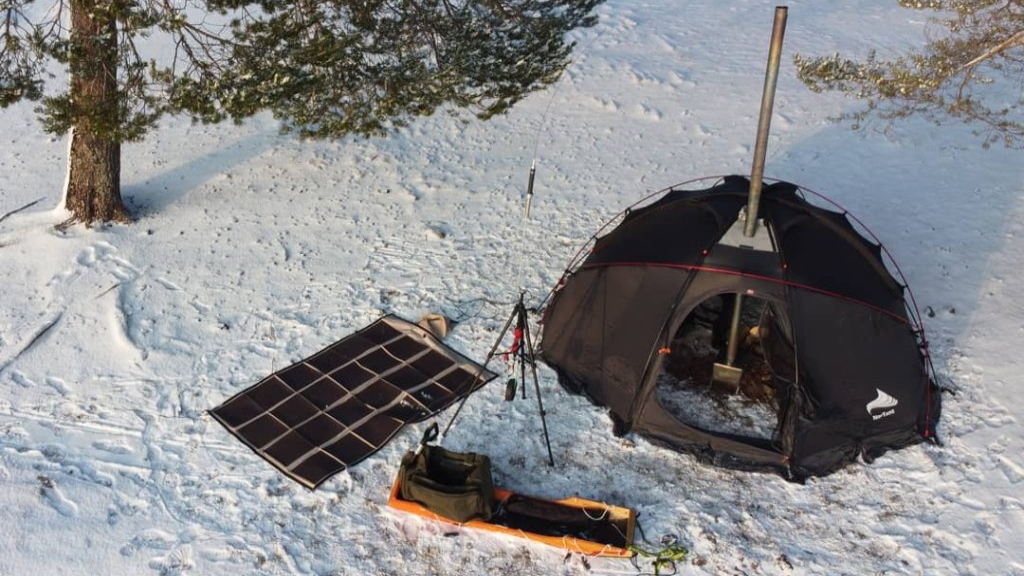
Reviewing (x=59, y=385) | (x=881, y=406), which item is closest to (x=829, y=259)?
(x=881, y=406)

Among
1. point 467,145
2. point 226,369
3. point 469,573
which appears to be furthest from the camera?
point 467,145

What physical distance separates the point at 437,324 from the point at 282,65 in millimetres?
2653

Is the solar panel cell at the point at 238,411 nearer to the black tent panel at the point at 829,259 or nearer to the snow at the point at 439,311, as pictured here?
the snow at the point at 439,311

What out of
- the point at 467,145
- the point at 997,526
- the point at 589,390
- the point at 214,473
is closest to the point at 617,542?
the point at 589,390

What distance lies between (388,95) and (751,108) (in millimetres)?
6149

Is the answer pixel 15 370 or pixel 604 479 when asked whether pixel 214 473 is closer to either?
pixel 15 370

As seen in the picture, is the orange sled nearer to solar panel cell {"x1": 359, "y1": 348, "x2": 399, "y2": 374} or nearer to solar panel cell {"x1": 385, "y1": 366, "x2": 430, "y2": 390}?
solar panel cell {"x1": 385, "y1": 366, "x2": 430, "y2": 390}

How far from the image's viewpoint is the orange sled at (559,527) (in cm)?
533

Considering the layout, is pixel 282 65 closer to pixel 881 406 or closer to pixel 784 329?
pixel 784 329

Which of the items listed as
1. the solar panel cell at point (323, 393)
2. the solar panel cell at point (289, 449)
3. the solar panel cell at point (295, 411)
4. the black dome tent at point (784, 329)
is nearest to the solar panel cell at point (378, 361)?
the solar panel cell at point (323, 393)

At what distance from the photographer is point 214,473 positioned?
600cm

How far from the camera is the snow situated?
18.0 ft

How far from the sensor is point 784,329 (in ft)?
20.0

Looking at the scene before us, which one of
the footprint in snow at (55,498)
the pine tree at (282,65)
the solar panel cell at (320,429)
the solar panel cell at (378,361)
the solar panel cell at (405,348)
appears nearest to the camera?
the footprint in snow at (55,498)
